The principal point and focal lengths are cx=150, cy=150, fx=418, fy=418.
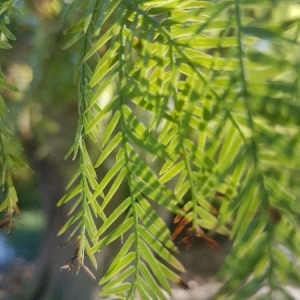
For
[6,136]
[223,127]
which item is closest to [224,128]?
[223,127]

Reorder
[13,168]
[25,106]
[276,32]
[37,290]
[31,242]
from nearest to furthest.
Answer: [276,32] → [13,168] → [25,106] → [37,290] → [31,242]

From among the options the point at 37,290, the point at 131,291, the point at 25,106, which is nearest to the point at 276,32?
the point at 131,291

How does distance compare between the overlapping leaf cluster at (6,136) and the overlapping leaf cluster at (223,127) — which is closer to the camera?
the overlapping leaf cluster at (223,127)

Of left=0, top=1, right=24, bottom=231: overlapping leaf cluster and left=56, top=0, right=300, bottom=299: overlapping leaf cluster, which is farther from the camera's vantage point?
left=0, top=1, right=24, bottom=231: overlapping leaf cluster

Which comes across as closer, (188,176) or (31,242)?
(188,176)

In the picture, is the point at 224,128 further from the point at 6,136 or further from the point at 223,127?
the point at 6,136

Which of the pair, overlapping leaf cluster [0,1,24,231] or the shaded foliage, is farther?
overlapping leaf cluster [0,1,24,231]

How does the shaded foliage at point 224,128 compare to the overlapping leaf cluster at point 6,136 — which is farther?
the overlapping leaf cluster at point 6,136

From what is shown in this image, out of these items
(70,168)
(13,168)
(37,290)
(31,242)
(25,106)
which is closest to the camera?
(13,168)

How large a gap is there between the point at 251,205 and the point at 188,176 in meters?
0.08

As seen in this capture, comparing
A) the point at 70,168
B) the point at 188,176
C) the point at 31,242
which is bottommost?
the point at 31,242

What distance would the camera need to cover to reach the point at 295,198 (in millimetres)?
193

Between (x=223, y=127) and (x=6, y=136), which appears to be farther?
(x=6, y=136)

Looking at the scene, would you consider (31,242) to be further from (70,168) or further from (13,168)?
(13,168)
